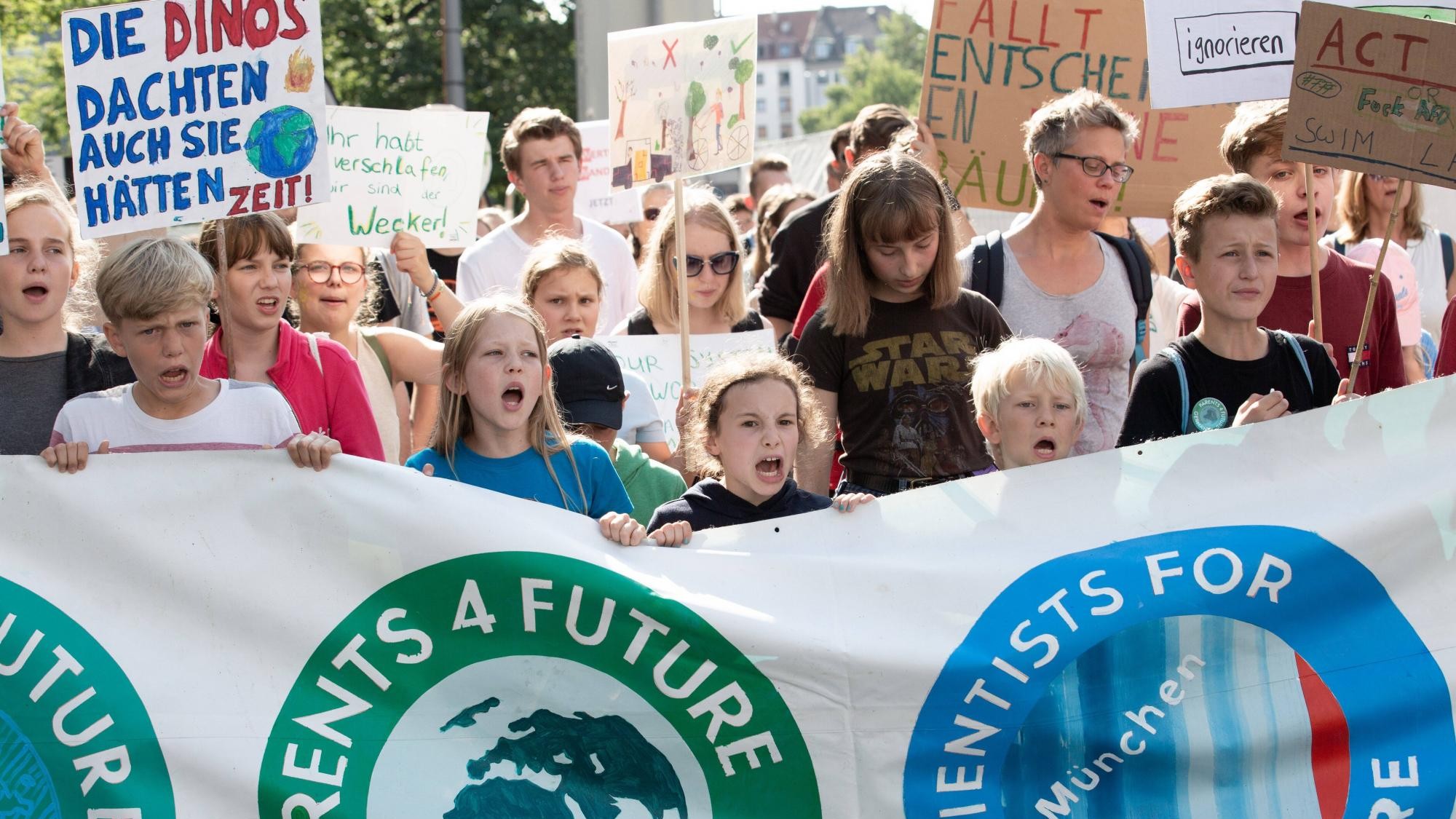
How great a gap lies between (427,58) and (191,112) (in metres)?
27.9

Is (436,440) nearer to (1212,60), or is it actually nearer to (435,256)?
(1212,60)

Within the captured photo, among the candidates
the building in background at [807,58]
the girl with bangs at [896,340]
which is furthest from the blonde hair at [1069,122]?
the building in background at [807,58]

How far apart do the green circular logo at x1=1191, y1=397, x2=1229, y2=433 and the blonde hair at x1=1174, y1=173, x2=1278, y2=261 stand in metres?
0.40

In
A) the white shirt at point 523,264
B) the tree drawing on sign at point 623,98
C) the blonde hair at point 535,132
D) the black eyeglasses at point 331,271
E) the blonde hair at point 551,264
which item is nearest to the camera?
the blonde hair at point 551,264

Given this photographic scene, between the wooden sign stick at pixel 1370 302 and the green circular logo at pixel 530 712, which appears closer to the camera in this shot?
the green circular logo at pixel 530 712

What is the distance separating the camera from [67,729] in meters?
3.19

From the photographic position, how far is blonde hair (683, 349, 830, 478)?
12.3 ft

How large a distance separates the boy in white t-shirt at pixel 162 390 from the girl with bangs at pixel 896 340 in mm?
1350

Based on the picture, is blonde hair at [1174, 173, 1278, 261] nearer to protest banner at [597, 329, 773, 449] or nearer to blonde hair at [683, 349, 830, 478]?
blonde hair at [683, 349, 830, 478]

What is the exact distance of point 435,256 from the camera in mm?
7816

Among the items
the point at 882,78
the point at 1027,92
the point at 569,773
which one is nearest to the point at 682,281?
the point at 1027,92

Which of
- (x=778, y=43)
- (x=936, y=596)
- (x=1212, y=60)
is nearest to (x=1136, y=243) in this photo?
(x=1212, y=60)

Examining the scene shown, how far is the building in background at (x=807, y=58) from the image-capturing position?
158000 millimetres

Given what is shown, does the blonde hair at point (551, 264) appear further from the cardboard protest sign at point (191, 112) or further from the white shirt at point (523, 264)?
the cardboard protest sign at point (191, 112)
